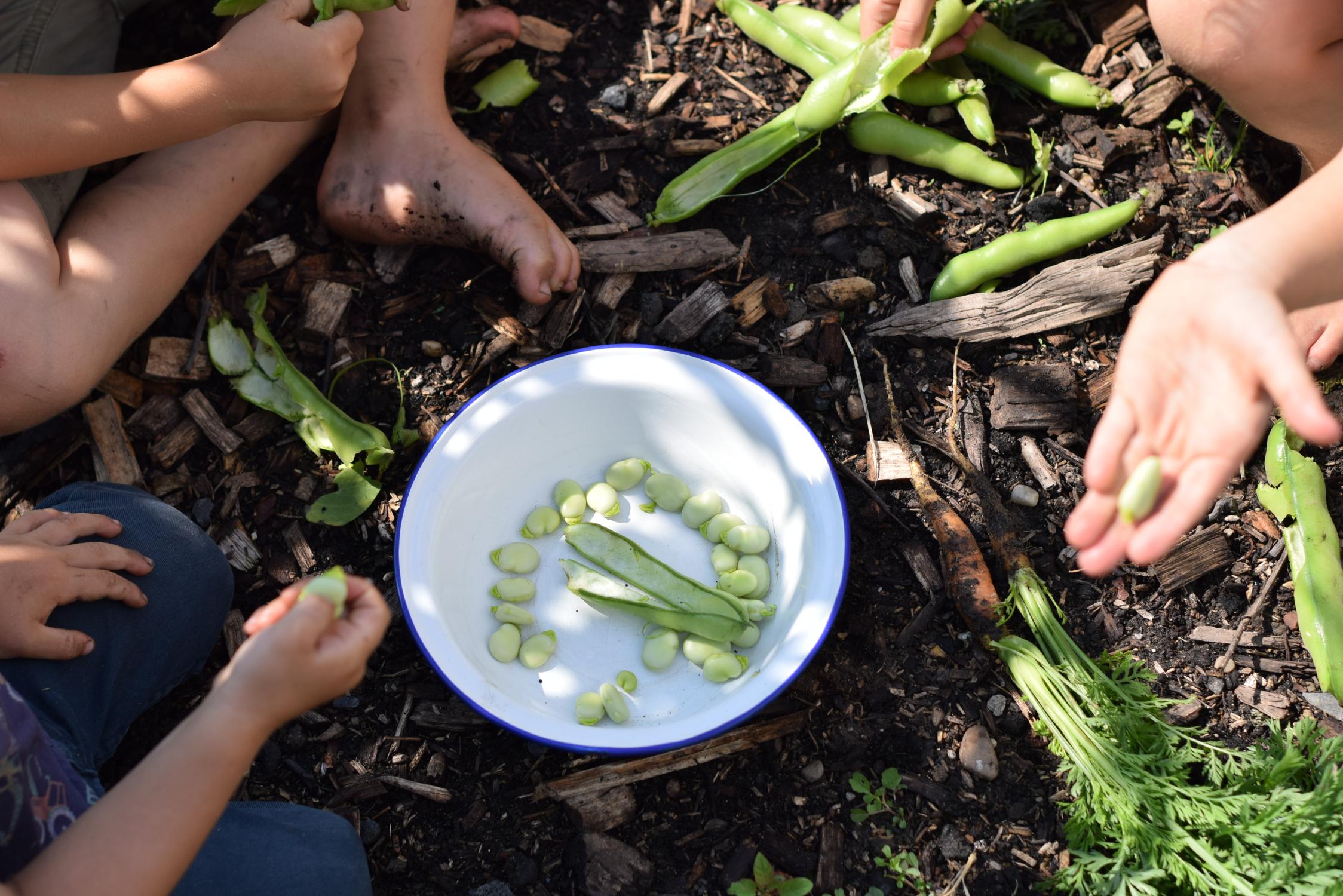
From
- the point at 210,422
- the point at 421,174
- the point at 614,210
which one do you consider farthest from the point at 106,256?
the point at 614,210

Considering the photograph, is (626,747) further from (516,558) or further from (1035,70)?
(1035,70)

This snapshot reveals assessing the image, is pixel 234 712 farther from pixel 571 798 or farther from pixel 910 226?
pixel 910 226

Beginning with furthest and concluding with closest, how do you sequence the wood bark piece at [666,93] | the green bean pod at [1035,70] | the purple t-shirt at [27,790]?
the wood bark piece at [666,93] → the green bean pod at [1035,70] → the purple t-shirt at [27,790]

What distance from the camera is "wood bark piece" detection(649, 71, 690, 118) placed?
126 inches

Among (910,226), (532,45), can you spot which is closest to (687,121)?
(532,45)

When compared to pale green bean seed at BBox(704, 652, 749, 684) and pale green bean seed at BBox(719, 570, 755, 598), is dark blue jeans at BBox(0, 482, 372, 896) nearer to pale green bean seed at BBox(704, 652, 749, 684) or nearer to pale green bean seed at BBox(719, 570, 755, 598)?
pale green bean seed at BBox(704, 652, 749, 684)

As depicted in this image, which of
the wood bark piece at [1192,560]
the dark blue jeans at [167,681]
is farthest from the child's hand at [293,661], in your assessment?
the wood bark piece at [1192,560]

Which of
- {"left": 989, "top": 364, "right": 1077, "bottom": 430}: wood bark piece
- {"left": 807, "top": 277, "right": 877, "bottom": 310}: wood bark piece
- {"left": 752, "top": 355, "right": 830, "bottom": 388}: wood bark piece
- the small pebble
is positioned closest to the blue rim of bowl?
{"left": 752, "top": 355, "right": 830, "bottom": 388}: wood bark piece

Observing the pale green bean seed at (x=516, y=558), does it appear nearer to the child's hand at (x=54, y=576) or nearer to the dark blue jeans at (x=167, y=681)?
the dark blue jeans at (x=167, y=681)

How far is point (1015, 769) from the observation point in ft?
7.69

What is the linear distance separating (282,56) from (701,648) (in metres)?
1.71

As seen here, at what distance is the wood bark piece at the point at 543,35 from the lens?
3273mm

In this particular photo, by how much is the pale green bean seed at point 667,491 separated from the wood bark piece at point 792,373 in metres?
0.45

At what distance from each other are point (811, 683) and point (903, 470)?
0.65 metres
